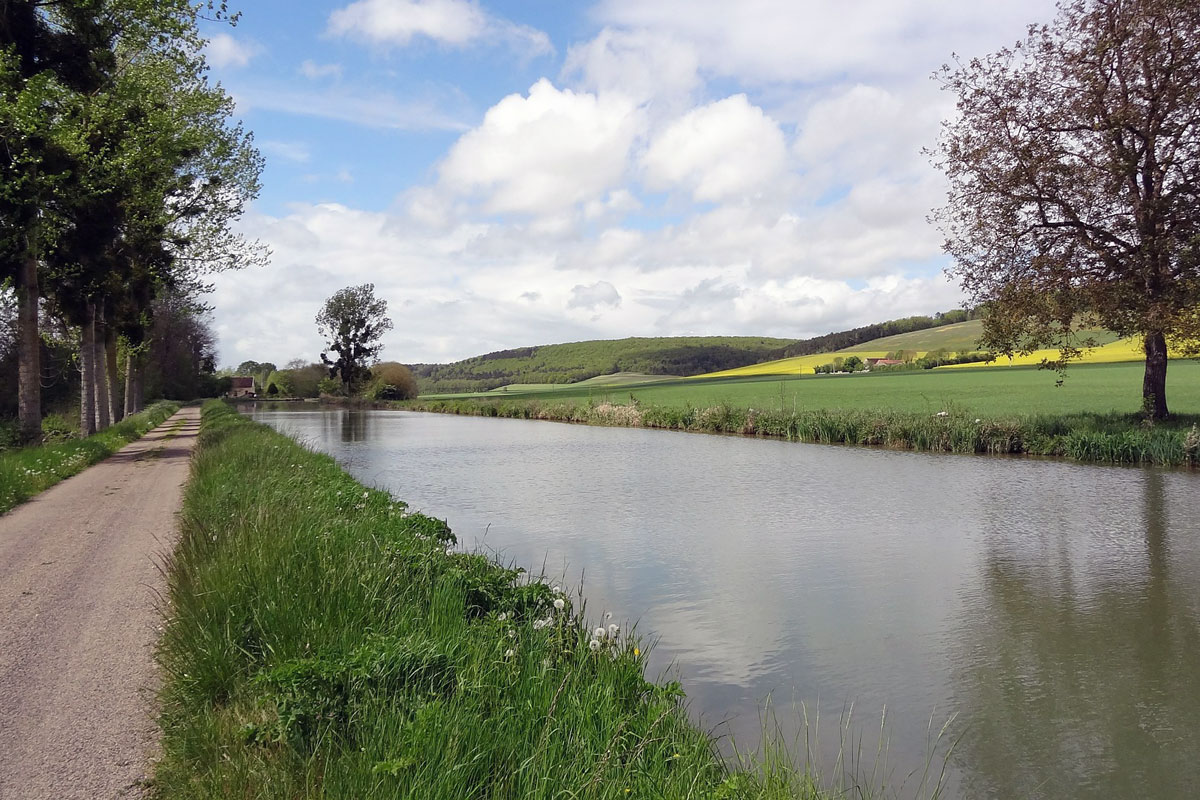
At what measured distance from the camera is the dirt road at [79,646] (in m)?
3.29

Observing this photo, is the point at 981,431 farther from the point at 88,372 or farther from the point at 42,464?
the point at 88,372

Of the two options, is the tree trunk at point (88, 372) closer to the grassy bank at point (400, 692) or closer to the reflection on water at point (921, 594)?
A: the reflection on water at point (921, 594)

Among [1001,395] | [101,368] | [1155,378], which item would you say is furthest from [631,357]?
[1155,378]

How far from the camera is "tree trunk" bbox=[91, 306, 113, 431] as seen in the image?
21219 mm

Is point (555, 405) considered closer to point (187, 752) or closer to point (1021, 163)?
point (1021, 163)

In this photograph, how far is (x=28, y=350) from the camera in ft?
50.6

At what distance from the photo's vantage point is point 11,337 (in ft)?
102

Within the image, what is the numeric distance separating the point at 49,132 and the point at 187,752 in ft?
50.8

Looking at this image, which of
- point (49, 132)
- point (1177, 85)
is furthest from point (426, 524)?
point (1177, 85)

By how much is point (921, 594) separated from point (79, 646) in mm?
6481

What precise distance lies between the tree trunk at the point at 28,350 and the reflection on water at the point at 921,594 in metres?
7.31

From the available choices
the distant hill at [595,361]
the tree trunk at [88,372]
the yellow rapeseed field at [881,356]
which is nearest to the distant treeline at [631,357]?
the distant hill at [595,361]

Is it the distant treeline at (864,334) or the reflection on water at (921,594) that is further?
the distant treeline at (864,334)

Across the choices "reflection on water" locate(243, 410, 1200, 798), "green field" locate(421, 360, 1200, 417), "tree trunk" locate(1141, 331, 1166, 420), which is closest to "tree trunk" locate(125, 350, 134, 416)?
"green field" locate(421, 360, 1200, 417)
